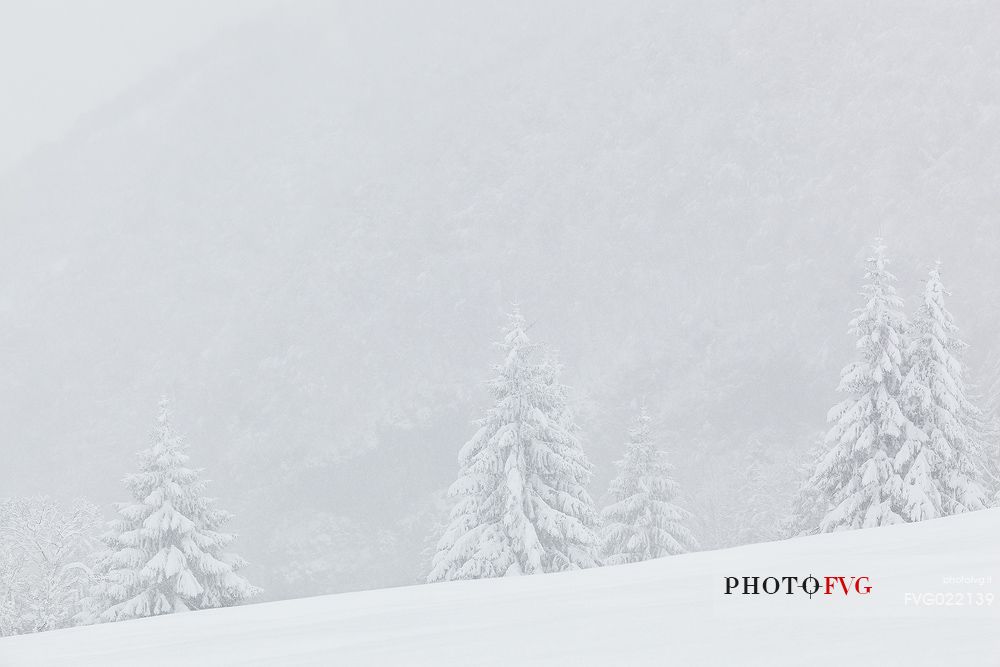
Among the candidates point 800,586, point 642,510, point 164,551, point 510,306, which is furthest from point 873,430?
point 510,306

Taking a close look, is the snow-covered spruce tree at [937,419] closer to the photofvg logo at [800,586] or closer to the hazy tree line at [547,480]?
Result: the hazy tree line at [547,480]

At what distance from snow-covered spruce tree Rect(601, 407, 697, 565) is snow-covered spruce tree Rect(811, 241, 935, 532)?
7432mm

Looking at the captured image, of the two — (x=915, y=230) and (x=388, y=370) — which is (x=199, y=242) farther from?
(x=915, y=230)

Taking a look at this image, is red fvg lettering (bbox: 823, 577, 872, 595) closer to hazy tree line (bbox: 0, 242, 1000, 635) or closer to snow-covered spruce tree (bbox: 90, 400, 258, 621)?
hazy tree line (bbox: 0, 242, 1000, 635)

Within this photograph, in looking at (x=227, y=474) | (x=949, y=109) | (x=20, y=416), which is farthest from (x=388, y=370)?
(x=949, y=109)

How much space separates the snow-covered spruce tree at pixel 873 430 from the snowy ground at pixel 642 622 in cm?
1419

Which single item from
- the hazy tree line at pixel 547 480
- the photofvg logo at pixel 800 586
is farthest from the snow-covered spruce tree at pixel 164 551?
the photofvg logo at pixel 800 586

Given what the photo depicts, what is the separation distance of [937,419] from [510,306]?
158 ft

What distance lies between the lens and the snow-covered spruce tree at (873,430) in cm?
1797

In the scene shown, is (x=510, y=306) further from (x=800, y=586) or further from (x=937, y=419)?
(x=800, y=586)

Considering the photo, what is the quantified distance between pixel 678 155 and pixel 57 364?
60.8 metres

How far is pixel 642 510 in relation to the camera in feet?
86.7

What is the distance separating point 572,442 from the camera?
20.0 m

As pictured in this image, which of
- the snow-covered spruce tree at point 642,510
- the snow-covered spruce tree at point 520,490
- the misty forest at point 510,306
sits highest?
the snow-covered spruce tree at point 520,490
